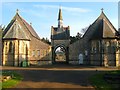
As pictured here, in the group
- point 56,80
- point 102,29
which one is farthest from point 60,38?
point 56,80

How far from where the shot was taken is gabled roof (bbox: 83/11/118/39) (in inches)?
2114

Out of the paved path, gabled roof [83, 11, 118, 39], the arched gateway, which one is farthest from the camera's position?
the arched gateway

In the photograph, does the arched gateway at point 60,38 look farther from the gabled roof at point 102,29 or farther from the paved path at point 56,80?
the paved path at point 56,80

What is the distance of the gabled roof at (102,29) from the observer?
176 feet

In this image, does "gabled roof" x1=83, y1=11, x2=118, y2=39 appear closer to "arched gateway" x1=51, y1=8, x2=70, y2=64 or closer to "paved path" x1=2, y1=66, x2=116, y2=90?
"arched gateway" x1=51, y1=8, x2=70, y2=64

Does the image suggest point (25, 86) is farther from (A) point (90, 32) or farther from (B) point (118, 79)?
(A) point (90, 32)


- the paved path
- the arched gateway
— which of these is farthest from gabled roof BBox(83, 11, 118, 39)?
the paved path

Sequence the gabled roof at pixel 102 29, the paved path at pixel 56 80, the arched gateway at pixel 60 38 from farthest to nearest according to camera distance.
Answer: the arched gateway at pixel 60 38
the gabled roof at pixel 102 29
the paved path at pixel 56 80

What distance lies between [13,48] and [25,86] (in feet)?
100.0

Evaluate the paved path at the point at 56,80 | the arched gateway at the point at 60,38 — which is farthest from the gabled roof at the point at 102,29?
the paved path at the point at 56,80

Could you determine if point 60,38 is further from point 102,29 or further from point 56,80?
point 56,80

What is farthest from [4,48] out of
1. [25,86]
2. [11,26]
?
[25,86]

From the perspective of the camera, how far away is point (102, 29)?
54.8 meters

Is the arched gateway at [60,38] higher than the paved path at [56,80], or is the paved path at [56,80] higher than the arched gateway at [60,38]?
the arched gateway at [60,38]
